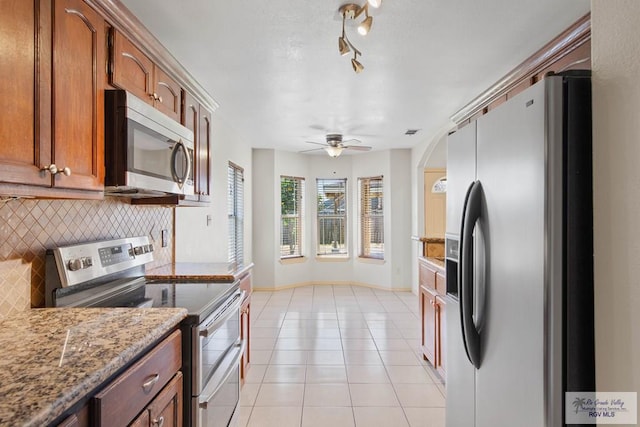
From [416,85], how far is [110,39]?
2.31m

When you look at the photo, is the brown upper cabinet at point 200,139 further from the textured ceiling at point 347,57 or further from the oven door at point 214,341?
the oven door at point 214,341

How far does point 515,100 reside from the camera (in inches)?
43.0

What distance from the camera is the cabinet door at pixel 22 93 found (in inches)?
41.8

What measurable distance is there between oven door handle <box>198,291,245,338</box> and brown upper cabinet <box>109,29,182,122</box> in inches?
47.4

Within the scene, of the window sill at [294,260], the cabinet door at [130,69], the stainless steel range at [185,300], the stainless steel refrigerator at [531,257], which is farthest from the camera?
the window sill at [294,260]

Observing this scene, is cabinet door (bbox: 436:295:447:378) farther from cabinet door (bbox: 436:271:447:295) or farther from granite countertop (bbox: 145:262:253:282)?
granite countertop (bbox: 145:262:253:282)

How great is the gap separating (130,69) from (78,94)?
1.44 feet

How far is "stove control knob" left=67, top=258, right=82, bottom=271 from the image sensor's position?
1609mm

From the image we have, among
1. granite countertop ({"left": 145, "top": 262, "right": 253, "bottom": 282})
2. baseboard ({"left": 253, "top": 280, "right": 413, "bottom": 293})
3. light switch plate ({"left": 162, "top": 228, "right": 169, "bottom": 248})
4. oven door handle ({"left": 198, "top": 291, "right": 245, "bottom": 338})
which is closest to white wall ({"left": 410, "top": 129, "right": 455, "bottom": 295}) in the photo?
baseboard ({"left": 253, "top": 280, "right": 413, "bottom": 293})

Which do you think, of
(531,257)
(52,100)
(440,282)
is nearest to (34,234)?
(52,100)

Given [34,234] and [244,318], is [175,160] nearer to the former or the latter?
[34,234]

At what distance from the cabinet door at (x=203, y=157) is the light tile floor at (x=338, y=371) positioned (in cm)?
157

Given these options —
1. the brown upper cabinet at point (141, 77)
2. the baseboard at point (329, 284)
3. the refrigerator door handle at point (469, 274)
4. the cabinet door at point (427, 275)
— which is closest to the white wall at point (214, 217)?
the brown upper cabinet at point (141, 77)

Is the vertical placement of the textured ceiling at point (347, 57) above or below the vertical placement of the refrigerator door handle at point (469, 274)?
above
